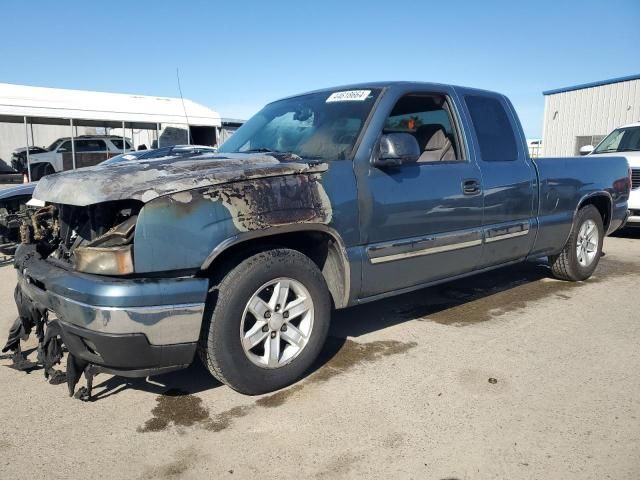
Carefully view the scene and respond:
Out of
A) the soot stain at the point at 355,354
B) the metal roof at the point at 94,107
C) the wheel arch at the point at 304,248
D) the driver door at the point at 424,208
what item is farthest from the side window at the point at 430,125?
the metal roof at the point at 94,107

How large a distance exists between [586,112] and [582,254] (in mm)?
17745

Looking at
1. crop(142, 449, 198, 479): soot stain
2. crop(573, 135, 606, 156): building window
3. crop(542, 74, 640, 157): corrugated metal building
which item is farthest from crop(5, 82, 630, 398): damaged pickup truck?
crop(573, 135, 606, 156): building window

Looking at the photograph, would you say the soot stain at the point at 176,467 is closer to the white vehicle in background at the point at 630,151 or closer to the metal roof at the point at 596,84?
the white vehicle in background at the point at 630,151

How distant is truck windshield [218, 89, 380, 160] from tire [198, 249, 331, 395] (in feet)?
2.80

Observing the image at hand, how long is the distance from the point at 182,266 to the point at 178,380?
1031 mm

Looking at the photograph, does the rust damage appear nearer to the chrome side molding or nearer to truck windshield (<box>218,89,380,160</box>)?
truck windshield (<box>218,89,380,160</box>)

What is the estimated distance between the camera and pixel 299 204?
118 inches

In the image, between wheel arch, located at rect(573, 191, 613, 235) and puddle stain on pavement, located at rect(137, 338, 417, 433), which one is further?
wheel arch, located at rect(573, 191, 613, 235)

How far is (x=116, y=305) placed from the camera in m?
2.47

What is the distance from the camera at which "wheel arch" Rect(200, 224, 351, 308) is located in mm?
2795

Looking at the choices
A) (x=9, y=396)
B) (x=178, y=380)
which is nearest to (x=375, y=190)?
(x=178, y=380)

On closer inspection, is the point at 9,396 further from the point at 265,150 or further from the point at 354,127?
the point at 354,127

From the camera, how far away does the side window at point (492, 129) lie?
432cm

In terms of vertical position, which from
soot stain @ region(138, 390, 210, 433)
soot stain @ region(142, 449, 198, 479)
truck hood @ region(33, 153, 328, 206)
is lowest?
soot stain @ region(138, 390, 210, 433)
